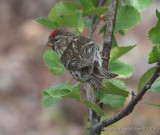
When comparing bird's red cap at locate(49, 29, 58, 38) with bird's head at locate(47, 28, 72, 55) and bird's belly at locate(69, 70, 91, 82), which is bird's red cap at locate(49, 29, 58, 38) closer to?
bird's head at locate(47, 28, 72, 55)

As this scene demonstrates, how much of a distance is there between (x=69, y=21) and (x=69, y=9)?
11 centimetres

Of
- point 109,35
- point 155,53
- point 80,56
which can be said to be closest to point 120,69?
point 109,35

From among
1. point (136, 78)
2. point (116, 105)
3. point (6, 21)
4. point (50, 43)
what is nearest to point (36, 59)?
point (6, 21)

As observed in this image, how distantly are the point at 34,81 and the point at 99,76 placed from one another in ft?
16.7

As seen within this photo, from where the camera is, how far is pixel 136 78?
686 cm

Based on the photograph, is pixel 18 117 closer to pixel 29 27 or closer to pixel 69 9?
pixel 29 27

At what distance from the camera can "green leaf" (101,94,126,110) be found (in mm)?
1854

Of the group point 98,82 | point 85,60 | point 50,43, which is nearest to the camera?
point 98,82

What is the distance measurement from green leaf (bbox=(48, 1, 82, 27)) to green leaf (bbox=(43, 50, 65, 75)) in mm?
230

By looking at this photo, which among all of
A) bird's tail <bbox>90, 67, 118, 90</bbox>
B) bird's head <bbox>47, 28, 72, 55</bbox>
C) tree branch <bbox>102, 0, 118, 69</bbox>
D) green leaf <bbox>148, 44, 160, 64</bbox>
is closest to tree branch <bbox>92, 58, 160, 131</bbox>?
green leaf <bbox>148, 44, 160, 64</bbox>

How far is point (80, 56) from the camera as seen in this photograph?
261cm

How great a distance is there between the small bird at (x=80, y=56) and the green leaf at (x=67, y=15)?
242 millimetres

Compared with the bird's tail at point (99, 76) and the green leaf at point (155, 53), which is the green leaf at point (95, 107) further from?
the green leaf at point (155, 53)

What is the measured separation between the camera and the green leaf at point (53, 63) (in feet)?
7.34
